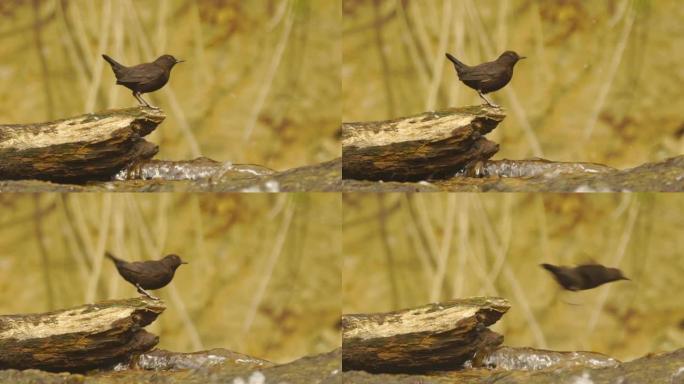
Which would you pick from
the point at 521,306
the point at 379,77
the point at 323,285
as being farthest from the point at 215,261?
the point at 521,306

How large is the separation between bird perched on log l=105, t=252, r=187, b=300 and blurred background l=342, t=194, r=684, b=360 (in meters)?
0.68

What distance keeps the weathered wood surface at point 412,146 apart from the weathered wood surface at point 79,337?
3.20 feet

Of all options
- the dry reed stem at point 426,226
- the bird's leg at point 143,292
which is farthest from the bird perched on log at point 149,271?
the dry reed stem at point 426,226

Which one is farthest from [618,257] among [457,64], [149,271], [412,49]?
[149,271]

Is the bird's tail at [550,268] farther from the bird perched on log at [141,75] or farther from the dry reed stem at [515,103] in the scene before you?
the bird perched on log at [141,75]

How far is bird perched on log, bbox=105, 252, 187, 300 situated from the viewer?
3.65m

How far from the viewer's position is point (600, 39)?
383 cm

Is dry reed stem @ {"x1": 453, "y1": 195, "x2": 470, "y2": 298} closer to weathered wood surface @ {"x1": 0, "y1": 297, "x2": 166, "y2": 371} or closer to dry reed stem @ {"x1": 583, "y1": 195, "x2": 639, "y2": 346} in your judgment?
dry reed stem @ {"x1": 583, "y1": 195, "x2": 639, "y2": 346}

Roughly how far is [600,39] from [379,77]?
3.03 ft

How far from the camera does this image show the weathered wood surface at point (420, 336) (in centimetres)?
354

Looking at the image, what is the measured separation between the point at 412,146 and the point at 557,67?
74cm

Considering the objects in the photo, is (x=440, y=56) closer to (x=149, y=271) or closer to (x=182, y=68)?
(x=182, y=68)

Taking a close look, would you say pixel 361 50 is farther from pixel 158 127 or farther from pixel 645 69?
pixel 645 69

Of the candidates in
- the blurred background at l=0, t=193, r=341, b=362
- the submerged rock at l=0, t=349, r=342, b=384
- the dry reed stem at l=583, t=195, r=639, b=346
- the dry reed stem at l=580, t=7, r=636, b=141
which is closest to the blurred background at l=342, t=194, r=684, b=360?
the dry reed stem at l=583, t=195, r=639, b=346
